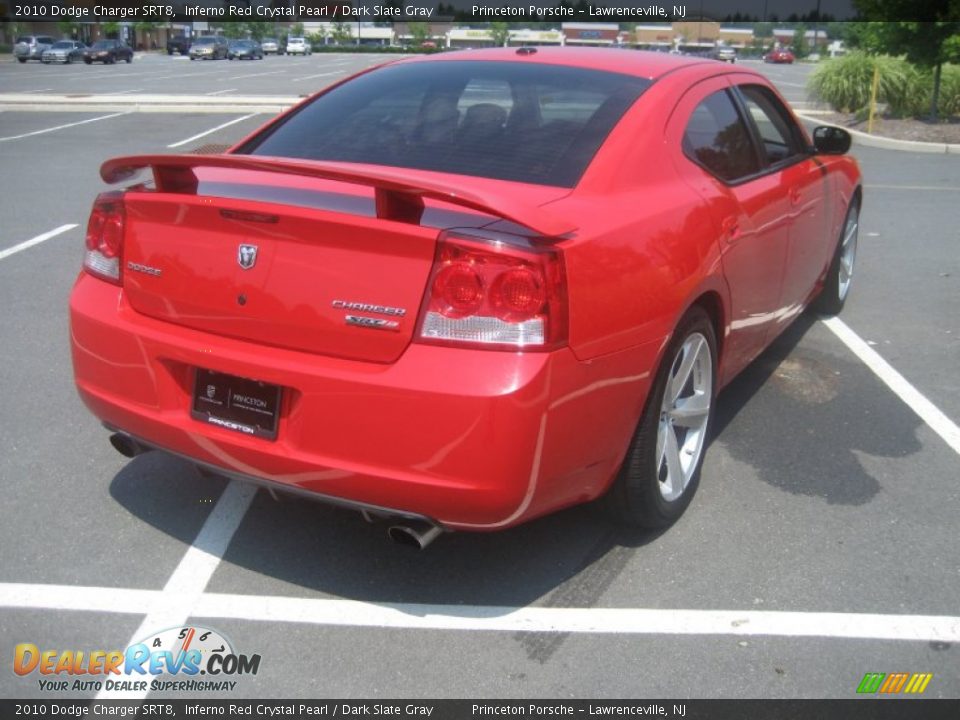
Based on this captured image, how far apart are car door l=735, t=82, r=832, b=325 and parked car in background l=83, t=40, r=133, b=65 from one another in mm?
51546

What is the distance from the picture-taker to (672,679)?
267 centimetres

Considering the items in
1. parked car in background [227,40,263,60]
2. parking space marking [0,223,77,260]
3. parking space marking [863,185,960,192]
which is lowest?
parking space marking [0,223,77,260]

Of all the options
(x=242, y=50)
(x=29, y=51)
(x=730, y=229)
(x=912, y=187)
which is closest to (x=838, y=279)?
(x=730, y=229)

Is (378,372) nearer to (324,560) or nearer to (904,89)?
(324,560)

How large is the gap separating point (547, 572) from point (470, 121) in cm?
161

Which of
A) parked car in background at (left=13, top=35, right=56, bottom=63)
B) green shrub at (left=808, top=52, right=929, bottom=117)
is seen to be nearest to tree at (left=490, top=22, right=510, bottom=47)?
parked car in background at (left=13, top=35, right=56, bottom=63)

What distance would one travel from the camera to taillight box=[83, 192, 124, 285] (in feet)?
10.2

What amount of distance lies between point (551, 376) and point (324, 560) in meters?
1.16

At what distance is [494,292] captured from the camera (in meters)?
2.57

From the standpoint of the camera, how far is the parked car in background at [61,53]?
50.0 metres

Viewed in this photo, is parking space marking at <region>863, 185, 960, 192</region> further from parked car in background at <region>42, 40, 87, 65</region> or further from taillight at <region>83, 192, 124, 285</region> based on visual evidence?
parked car in background at <region>42, 40, 87, 65</region>

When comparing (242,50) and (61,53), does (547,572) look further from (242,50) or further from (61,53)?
(242,50)

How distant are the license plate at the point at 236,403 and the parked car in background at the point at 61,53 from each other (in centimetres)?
5380

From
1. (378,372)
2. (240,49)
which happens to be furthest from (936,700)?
(240,49)
